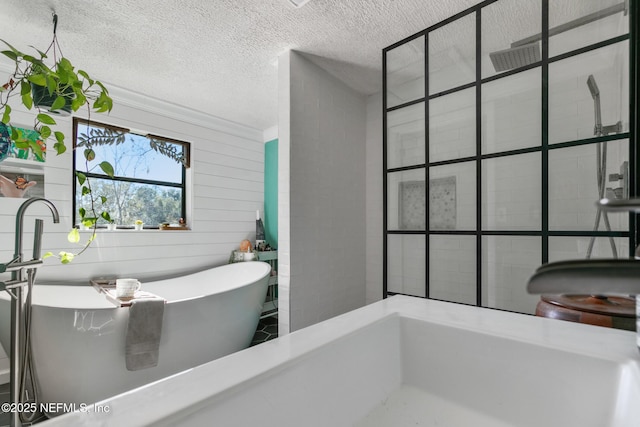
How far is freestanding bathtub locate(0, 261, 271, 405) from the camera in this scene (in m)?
1.53

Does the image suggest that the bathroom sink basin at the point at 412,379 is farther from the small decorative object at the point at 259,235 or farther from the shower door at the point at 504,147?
the small decorative object at the point at 259,235

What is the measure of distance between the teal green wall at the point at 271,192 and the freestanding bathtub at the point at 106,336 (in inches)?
46.5

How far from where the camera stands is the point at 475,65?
1.59m

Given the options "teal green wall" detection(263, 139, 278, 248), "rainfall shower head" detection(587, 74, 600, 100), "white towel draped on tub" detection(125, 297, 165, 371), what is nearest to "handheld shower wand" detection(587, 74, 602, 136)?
"rainfall shower head" detection(587, 74, 600, 100)

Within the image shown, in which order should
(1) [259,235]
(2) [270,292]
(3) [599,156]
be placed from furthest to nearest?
(1) [259,235], (2) [270,292], (3) [599,156]

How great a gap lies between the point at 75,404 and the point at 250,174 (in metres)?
2.65

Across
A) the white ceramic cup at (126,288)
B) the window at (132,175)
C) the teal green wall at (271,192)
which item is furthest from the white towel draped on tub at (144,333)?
the teal green wall at (271,192)

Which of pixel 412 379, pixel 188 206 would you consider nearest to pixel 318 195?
pixel 188 206

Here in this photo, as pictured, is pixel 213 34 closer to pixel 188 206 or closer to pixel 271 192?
pixel 188 206

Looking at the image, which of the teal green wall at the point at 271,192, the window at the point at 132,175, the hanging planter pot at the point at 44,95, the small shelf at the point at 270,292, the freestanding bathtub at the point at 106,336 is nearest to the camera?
the hanging planter pot at the point at 44,95

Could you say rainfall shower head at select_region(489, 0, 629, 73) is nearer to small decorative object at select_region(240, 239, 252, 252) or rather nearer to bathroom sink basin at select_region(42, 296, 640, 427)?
bathroom sink basin at select_region(42, 296, 640, 427)

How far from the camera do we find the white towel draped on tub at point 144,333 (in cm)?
167

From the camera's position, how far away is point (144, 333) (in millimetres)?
1703

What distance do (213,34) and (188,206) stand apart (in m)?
1.85
